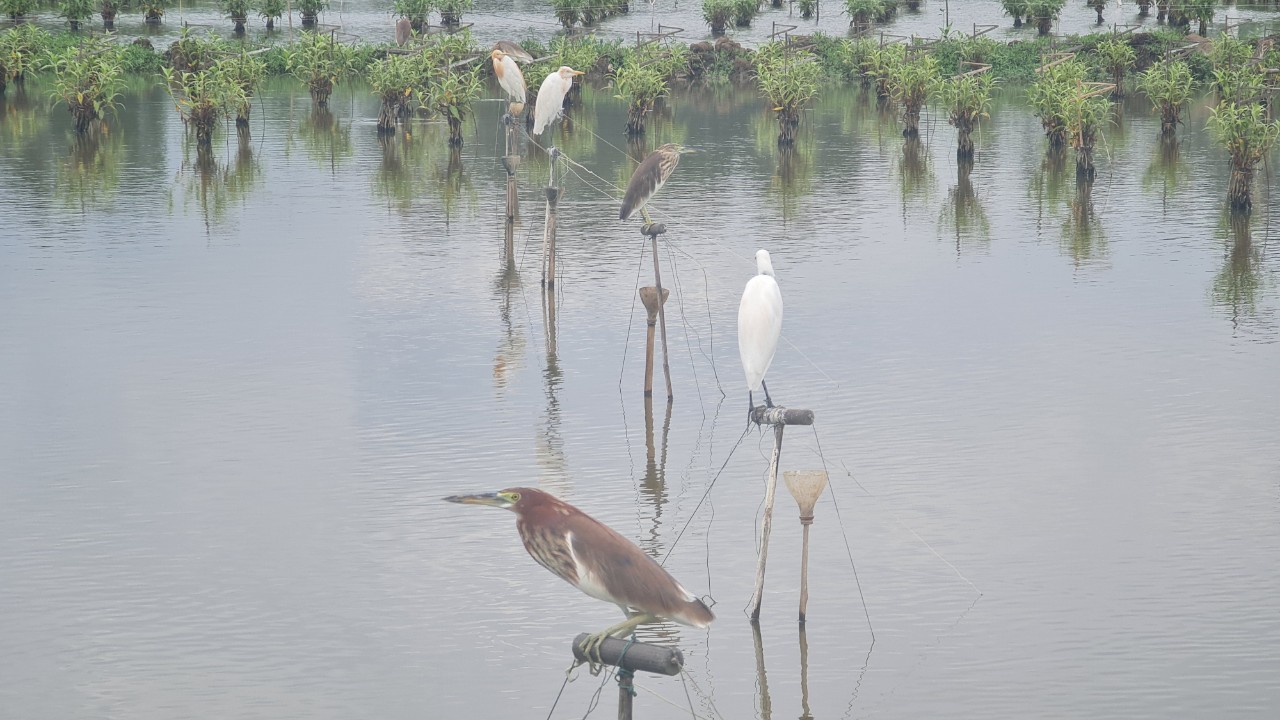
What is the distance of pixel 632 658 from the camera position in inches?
164

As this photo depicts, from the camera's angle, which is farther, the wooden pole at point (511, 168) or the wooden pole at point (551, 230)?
the wooden pole at point (511, 168)

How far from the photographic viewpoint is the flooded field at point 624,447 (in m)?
6.55

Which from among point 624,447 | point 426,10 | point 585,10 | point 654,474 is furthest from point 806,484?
point 585,10

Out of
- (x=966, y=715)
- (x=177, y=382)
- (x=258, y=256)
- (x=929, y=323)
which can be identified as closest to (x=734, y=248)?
(x=929, y=323)

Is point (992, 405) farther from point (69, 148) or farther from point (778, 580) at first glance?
point (69, 148)

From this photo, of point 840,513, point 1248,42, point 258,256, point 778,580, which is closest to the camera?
point 778,580

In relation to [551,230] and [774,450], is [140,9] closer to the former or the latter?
[551,230]

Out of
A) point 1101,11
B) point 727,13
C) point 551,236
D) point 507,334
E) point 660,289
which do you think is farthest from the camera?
point 1101,11

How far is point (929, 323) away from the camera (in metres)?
12.6

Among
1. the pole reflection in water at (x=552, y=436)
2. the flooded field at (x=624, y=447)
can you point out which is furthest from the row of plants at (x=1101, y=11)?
the pole reflection in water at (x=552, y=436)

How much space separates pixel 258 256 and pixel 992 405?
8015mm

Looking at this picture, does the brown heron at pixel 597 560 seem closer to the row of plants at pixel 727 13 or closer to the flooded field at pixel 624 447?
the flooded field at pixel 624 447

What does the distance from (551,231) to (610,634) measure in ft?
26.0

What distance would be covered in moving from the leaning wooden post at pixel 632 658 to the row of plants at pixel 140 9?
32.5 metres
